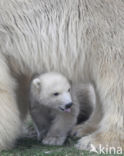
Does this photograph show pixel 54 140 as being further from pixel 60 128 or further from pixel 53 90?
pixel 53 90

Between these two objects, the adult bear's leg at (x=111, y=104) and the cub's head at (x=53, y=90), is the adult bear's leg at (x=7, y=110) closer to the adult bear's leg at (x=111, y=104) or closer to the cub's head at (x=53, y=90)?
the cub's head at (x=53, y=90)

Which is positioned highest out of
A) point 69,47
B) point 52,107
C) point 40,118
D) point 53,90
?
point 69,47

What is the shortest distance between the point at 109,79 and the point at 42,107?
791mm

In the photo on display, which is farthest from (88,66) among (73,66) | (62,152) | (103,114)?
(62,152)

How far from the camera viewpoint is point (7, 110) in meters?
4.62

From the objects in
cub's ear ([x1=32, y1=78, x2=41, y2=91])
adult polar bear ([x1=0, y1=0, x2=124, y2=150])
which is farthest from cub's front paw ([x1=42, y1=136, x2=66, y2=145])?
cub's ear ([x1=32, y1=78, x2=41, y2=91])

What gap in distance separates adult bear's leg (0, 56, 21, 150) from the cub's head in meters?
0.29

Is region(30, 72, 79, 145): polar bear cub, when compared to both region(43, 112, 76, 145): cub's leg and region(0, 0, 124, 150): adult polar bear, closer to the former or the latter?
region(43, 112, 76, 145): cub's leg

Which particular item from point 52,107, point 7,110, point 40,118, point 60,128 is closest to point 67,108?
point 52,107

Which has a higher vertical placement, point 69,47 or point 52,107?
point 69,47

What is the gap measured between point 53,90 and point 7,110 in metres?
0.51

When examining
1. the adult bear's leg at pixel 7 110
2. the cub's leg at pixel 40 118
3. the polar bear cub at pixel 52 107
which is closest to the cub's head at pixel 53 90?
the polar bear cub at pixel 52 107

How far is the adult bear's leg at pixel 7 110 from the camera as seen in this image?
4605mm

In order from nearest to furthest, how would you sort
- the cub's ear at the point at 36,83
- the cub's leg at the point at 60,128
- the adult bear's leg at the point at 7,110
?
the adult bear's leg at the point at 7,110
the cub's ear at the point at 36,83
the cub's leg at the point at 60,128
